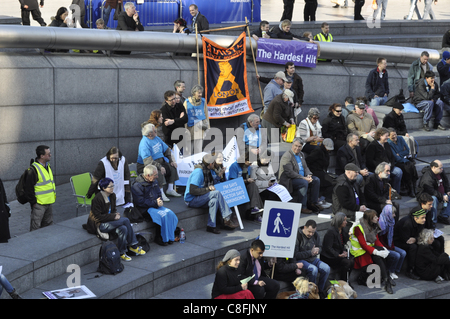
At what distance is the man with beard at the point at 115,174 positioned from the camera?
35.8ft

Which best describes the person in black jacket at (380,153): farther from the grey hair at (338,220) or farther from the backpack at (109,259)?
the backpack at (109,259)

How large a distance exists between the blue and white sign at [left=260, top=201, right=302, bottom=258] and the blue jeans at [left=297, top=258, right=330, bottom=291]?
493mm

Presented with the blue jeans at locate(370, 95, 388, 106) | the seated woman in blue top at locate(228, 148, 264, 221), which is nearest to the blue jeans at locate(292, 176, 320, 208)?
the seated woman in blue top at locate(228, 148, 264, 221)

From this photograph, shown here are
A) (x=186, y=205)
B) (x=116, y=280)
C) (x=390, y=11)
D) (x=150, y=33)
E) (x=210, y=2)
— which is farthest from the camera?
(x=390, y=11)

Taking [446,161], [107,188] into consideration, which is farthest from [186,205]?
[446,161]

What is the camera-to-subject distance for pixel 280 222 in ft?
34.0

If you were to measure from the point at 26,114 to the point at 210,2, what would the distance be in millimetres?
9542

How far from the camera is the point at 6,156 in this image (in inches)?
493

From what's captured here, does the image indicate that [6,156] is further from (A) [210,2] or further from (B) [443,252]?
(A) [210,2]

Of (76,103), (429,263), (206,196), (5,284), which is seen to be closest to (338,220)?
(429,263)

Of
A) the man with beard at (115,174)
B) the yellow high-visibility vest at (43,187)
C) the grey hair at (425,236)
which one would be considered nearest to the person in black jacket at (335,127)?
the grey hair at (425,236)

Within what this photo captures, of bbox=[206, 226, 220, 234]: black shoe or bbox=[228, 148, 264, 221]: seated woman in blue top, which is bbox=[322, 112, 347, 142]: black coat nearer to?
bbox=[228, 148, 264, 221]: seated woman in blue top

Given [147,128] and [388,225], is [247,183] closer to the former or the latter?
[147,128]

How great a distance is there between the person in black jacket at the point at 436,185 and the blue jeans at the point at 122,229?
6652 mm
